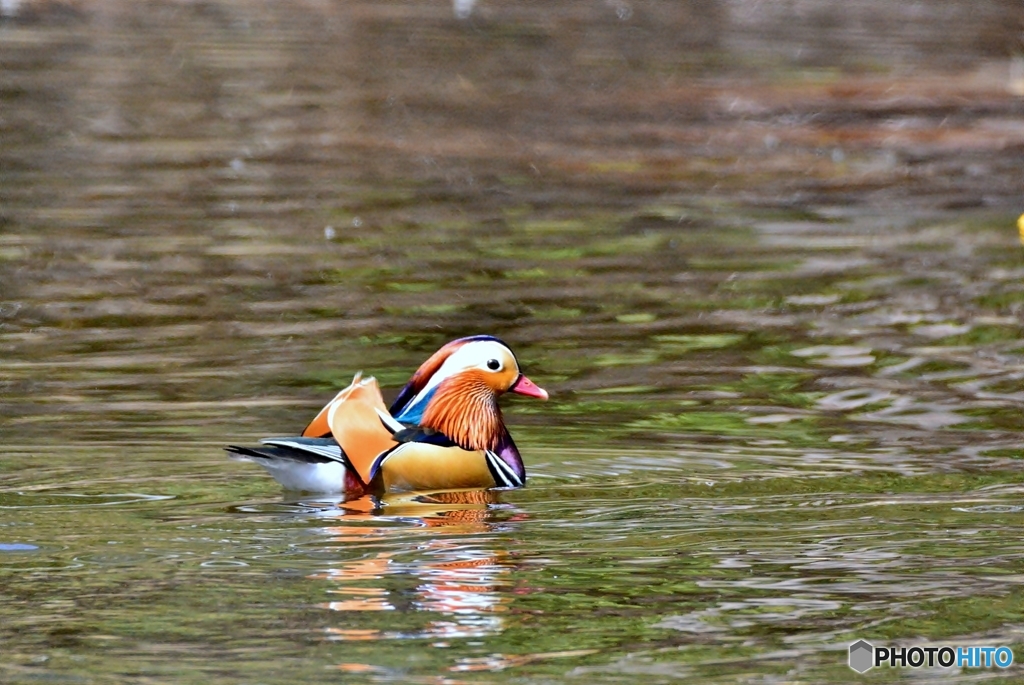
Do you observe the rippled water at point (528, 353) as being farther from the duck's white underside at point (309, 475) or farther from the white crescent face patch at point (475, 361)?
the white crescent face patch at point (475, 361)

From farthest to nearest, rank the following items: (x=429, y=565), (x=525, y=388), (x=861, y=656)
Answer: (x=525, y=388)
(x=429, y=565)
(x=861, y=656)

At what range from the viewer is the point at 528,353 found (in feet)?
34.7

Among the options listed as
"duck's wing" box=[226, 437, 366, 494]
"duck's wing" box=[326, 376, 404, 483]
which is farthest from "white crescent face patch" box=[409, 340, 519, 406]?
"duck's wing" box=[226, 437, 366, 494]

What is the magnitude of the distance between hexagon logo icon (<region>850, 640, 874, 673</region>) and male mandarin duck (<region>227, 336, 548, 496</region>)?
7.60 ft

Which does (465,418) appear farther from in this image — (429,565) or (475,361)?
(429,565)

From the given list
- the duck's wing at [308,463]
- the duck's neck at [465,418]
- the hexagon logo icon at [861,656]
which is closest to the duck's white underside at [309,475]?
the duck's wing at [308,463]

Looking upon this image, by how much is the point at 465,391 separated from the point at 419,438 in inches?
12.0

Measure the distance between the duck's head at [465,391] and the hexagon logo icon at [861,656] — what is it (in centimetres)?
245

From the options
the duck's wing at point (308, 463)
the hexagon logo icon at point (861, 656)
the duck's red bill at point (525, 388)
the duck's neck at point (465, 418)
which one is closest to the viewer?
the hexagon logo icon at point (861, 656)

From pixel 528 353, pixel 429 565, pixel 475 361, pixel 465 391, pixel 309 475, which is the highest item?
pixel 528 353

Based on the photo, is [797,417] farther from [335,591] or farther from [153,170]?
[153,170]

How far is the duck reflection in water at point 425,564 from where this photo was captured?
6089mm

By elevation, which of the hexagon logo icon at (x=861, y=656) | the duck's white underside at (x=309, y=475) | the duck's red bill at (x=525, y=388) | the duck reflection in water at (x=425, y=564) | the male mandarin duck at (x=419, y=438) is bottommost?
the hexagon logo icon at (x=861, y=656)

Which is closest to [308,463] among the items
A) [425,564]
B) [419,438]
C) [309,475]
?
[309,475]
